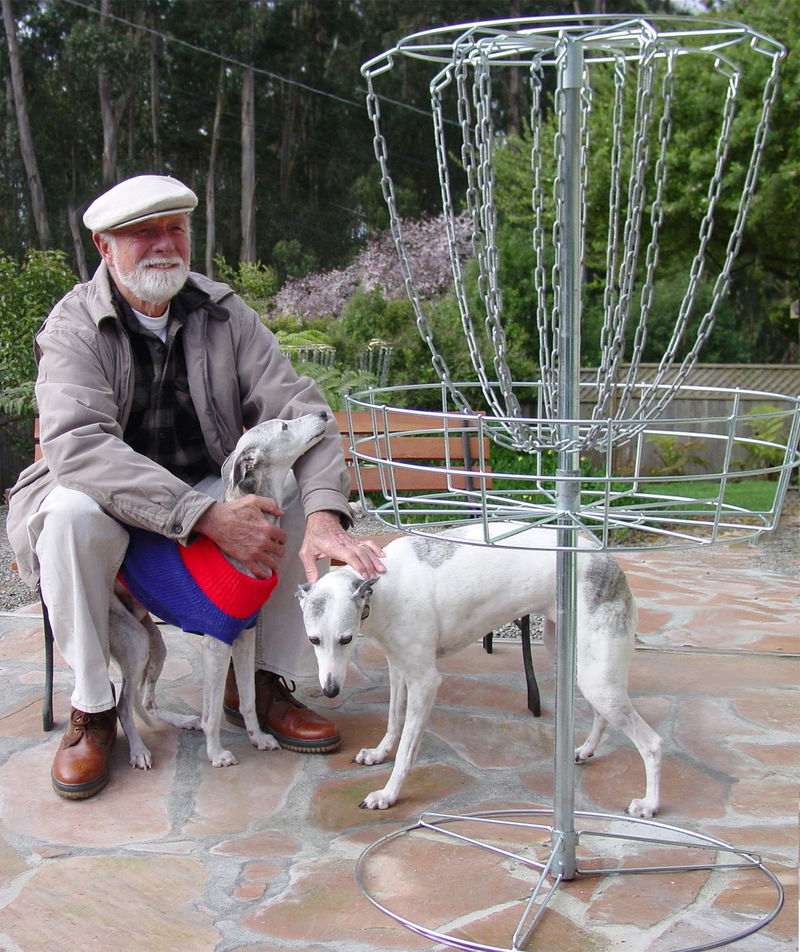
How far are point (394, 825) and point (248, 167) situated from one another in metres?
26.8

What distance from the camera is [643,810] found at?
273cm

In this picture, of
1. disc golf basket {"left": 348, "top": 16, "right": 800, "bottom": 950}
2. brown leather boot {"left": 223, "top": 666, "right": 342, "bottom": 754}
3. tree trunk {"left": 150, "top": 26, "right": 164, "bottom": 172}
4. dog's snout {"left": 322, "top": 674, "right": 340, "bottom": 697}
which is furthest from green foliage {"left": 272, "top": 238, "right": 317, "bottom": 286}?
disc golf basket {"left": 348, "top": 16, "right": 800, "bottom": 950}

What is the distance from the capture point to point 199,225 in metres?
28.5

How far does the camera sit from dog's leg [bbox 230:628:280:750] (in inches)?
126

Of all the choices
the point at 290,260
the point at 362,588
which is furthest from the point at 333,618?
the point at 290,260

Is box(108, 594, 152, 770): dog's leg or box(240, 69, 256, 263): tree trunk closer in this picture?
box(108, 594, 152, 770): dog's leg

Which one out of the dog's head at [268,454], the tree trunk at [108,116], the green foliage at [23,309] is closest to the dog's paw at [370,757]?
the dog's head at [268,454]

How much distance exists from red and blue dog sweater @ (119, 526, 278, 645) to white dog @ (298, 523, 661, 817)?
0.45 meters

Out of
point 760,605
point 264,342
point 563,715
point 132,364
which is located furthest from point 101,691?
point 760,605

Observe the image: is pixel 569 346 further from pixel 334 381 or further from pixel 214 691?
pixel 334 381

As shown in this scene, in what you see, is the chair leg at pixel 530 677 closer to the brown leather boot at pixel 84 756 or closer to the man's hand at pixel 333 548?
the man's hand at pixel 333 548

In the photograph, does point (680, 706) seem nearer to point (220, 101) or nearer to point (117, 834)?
point (117, 834)

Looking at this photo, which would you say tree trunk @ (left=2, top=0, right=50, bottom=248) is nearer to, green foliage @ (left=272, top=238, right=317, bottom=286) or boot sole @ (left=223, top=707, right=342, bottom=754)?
green foliage @ (left=272, top=238, right=317, bottom=286)

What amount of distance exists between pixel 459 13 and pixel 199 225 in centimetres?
931
